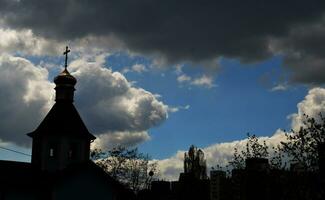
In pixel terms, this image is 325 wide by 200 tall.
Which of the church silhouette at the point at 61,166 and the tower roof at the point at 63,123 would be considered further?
the tower roof at the point at 63,123

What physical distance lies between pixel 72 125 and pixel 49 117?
60.3 inches

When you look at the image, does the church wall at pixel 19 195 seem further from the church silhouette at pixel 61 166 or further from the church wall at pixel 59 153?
the church wall at pixel 59 153

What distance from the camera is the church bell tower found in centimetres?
3288

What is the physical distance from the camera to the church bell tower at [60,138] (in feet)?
108

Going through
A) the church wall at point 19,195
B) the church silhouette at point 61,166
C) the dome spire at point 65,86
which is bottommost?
the church wall at point 19,195

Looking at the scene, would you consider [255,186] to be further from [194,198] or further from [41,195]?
[194,198]

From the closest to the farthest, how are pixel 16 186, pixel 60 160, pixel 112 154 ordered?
pixel 16 186
pixel 60 160
pixel 112 154

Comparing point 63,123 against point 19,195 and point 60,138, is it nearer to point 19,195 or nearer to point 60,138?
point 60,138

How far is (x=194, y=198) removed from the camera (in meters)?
58.6

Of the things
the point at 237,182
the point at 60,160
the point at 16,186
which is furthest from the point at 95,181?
the point at 237,182

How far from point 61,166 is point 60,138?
1.68m

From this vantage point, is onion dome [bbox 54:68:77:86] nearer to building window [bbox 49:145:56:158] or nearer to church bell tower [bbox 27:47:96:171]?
church bell tower [bbox 27:47:96:171]

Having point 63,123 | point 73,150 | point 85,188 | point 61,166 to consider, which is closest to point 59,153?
point 61,166

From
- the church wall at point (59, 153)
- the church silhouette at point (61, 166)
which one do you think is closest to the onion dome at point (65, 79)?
the church silhouette at point (61, 166)
